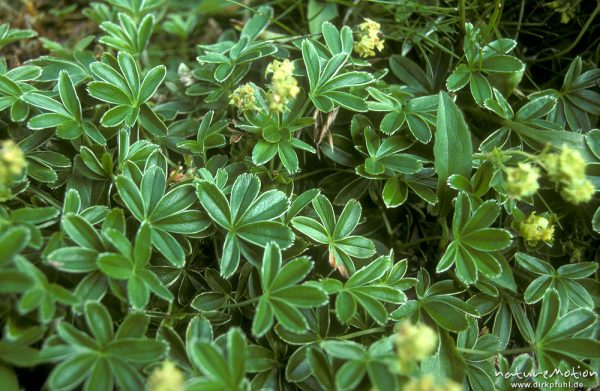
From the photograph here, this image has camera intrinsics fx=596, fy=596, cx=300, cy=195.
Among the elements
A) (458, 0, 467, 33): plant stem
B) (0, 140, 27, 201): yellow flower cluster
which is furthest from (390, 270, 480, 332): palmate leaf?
(0, 140, 27, 201): yellow flower cluster

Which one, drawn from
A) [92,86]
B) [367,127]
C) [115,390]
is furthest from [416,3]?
[115,390]

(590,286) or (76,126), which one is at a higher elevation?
(76,126)

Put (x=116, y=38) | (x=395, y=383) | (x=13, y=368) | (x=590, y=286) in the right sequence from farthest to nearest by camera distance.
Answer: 1. (x=116, y=38)
2. (x=590, y=286)
3. (x=13, y=368)
4. (x=395, y=383)

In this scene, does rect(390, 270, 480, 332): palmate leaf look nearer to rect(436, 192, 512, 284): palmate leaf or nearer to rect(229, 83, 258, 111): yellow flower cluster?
rect(436, 192, 512, 284): palmate leaf

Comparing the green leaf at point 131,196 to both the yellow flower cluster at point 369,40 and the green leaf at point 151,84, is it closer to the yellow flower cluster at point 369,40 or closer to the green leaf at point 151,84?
the green leaf at point 151,84

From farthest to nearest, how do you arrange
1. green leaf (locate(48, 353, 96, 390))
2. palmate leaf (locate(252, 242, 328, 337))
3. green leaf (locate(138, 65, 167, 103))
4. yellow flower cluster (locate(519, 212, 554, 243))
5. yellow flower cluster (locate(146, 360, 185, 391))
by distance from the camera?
green leaf (locate(138, 65, 167, 103)) < yellow flower cluster (locate(519, 212, 554, 243)) < palmate leaf (locate(252, 242, 328, 337)) < green leaf (locate(48, 353, 96, 390)) < yellow flower cluster (locate(146, 360, 185, 391))

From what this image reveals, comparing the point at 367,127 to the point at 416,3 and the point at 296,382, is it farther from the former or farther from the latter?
the point at 296,382

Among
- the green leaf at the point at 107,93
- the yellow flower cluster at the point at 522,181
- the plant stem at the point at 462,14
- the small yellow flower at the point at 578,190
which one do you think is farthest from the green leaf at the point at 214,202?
the plant stem at the point at 462,14
